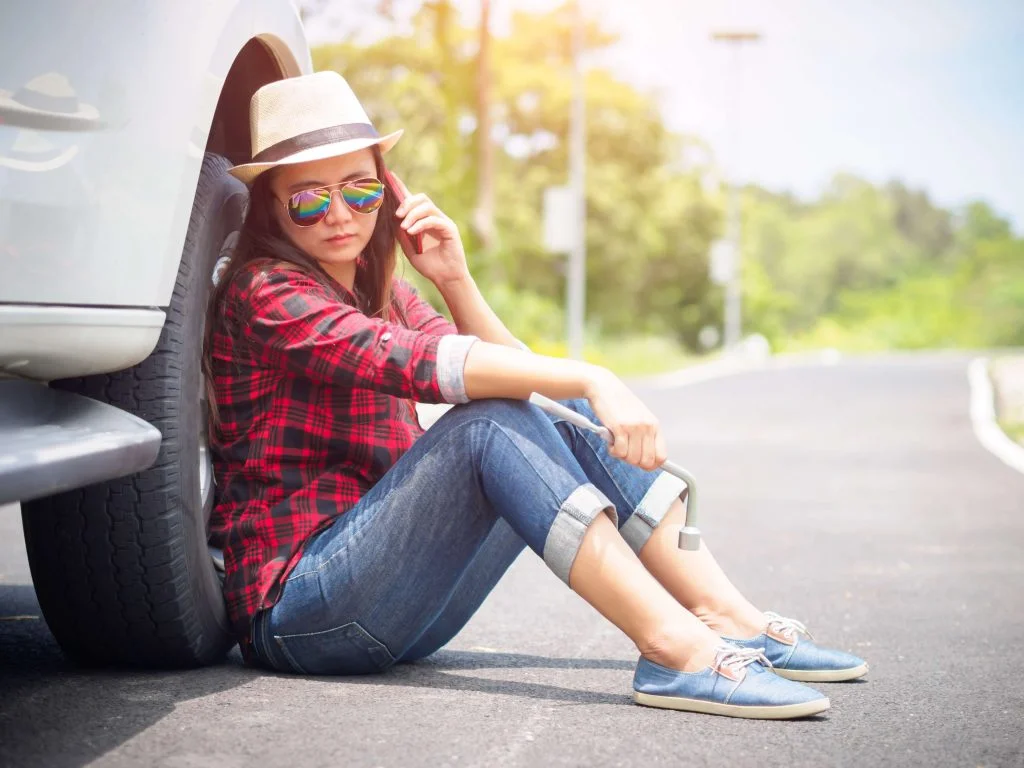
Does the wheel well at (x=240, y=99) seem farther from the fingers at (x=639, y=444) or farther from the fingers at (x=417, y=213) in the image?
the fingers at (x=639, y=444)

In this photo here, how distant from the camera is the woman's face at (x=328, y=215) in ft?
9.93

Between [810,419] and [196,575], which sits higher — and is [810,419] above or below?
below

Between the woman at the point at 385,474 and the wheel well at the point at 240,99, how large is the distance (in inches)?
10.1

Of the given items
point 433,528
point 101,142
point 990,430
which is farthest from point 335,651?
point 990,430

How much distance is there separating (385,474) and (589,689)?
2.27 ft

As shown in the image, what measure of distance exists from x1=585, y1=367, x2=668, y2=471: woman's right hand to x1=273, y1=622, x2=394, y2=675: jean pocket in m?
0.68

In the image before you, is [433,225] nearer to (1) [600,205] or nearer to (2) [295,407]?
(2) [295,407]

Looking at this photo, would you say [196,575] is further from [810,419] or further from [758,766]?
[810,419]

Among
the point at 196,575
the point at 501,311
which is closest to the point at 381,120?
the point at 501,311

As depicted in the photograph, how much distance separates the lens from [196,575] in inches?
111

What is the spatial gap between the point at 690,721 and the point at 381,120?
24.7 metres

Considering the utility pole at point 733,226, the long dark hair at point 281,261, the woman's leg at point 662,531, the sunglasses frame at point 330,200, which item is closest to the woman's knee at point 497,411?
the woman's leg at point 662,531

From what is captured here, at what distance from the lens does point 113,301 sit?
8.16 feet

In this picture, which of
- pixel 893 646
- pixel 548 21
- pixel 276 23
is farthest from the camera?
pixel 548 21
